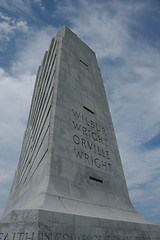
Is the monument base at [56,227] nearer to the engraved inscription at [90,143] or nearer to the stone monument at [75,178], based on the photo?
the stone monument at [75,178]

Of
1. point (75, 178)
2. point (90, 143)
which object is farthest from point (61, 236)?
point (90, 143)

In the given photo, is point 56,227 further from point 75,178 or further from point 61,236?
point 75,178

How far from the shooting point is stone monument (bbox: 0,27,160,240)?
454cm

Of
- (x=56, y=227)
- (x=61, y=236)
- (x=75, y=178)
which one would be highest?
(x=75, y=178)

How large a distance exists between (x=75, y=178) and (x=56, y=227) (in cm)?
284

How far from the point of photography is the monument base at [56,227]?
404 centimetres

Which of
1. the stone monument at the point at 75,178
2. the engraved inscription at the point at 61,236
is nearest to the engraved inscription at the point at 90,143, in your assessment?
the stone monument at the point at 75,178

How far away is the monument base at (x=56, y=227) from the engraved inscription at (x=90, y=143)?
2.97m

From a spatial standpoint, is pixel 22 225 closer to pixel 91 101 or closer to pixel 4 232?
pixel 4 232

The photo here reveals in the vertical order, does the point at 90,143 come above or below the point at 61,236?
above

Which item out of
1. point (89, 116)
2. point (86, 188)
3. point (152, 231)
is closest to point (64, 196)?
point (86, 188)

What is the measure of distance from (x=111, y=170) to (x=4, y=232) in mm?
6762

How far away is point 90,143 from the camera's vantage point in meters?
9.38

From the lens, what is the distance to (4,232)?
4.11m
